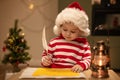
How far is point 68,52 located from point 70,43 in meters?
0.06

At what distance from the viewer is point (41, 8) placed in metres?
4.17

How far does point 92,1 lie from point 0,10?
5.19 feet

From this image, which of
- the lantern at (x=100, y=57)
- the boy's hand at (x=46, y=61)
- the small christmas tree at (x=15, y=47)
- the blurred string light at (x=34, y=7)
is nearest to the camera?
the lantern at (x=100, y=57)

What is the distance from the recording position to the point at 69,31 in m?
1.41

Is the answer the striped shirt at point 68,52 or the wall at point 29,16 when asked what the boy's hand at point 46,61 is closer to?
the striped shirt at point 68,52

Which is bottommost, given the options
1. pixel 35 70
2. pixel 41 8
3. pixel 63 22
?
pixel 35 70

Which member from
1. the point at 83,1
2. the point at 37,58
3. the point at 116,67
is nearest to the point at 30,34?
the point at 37,58

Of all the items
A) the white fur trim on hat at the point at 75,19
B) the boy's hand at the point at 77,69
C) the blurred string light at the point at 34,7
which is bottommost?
the boy's hand at the point at 77,69

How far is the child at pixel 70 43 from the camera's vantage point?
1.42 m

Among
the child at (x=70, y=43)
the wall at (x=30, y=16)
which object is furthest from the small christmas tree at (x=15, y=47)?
the child at (x=70, y=43)

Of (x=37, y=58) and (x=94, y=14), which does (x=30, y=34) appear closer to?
(x=37, y=58)

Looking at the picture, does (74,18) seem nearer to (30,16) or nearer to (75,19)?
(75,19)

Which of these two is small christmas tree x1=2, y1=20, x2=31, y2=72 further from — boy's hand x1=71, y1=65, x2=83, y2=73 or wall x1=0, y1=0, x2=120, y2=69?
boy's hand x1=71, y1=65, x2=83, y2=73

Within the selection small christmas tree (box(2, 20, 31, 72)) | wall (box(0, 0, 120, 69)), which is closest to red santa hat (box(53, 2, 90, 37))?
small christmas tree (box(2, 20, 31, 72))
